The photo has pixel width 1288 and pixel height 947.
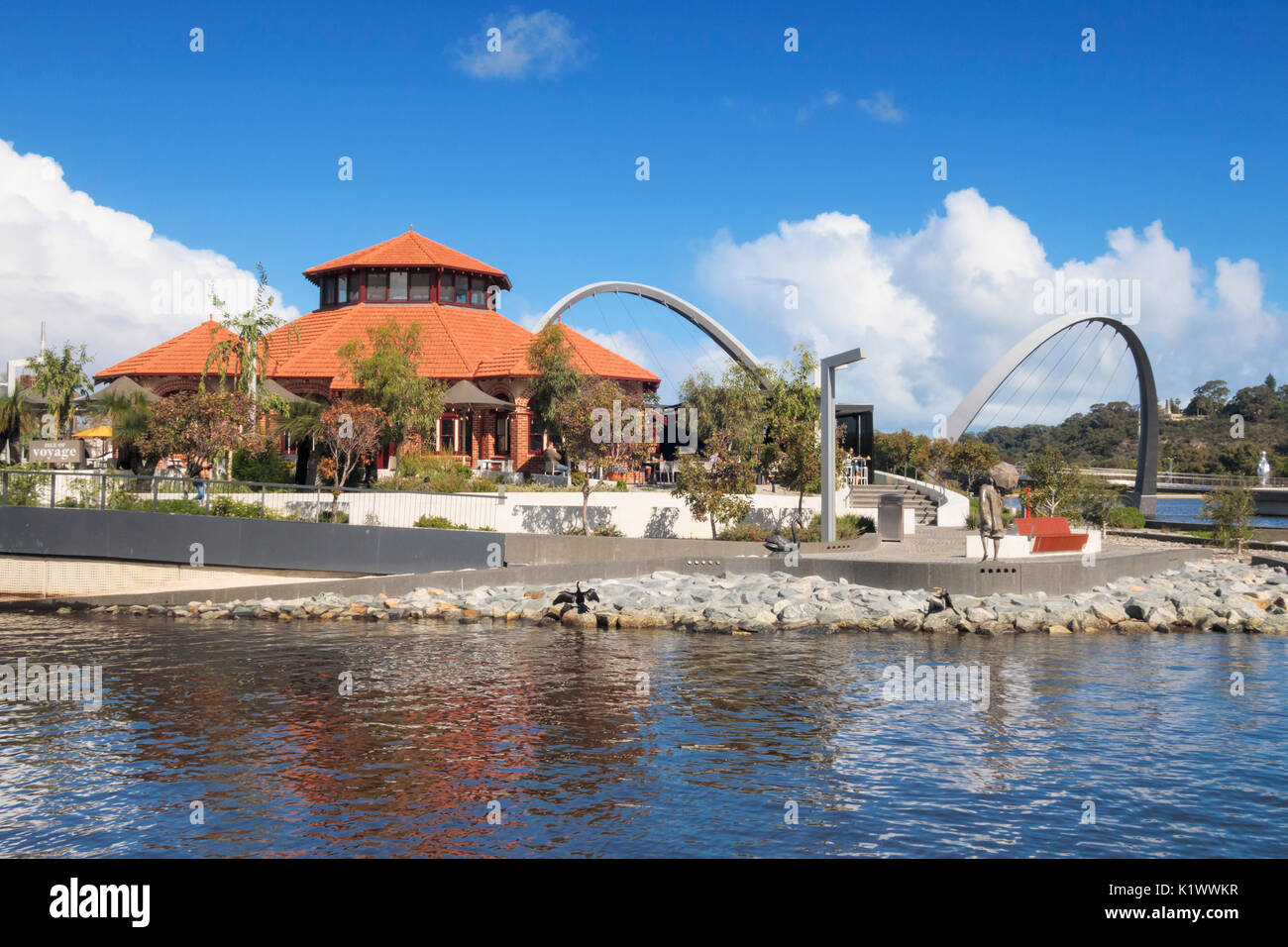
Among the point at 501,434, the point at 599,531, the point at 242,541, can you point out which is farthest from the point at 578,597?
the point at 501,434

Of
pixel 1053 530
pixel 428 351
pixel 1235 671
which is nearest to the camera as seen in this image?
pixel 1235 671

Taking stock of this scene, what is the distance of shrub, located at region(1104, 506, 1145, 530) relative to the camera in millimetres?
45688

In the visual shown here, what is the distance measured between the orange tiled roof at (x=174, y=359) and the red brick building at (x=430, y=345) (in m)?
0.07

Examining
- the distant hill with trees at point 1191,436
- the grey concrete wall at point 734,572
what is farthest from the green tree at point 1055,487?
the distant hill with trees at point 1191,436

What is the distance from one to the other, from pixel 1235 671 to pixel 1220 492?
2571 cm

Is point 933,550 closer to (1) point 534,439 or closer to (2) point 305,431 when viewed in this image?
(2) point 305,431

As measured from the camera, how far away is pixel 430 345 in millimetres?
49375

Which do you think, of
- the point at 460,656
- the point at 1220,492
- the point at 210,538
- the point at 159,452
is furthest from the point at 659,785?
the point at 1220,492

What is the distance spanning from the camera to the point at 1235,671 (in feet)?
60.1

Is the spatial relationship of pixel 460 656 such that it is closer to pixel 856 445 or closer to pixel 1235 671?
pixel 1235 671

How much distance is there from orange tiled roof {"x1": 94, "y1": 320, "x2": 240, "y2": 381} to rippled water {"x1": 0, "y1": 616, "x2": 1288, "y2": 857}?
32.1m

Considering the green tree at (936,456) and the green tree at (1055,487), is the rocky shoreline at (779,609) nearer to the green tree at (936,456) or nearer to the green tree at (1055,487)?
the green tree at (1055,487)

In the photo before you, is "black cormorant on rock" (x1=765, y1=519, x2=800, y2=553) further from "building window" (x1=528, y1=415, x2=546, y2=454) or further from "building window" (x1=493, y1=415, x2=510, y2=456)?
"building window" (x1=493, y1=415, x2=510, y2=456)
